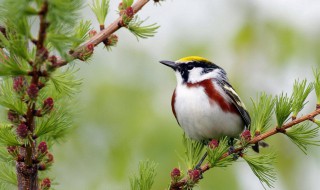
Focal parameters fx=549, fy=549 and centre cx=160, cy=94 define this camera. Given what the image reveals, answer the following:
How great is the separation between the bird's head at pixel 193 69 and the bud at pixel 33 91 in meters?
1.94

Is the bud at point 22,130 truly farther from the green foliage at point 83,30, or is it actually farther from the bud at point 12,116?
the green foliage at point 83,30

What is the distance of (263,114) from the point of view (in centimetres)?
239

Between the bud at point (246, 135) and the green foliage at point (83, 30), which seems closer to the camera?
the green foliage at point (83, 30)

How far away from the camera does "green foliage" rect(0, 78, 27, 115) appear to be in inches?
76.8

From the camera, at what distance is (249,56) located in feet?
16.7

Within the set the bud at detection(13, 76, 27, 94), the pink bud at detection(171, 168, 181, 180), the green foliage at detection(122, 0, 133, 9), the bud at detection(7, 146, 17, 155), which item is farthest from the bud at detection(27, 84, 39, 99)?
the pink bud at detection(171, 168, 181, 180)

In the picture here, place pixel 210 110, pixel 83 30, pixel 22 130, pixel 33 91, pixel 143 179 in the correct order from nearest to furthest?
pixel 33 91, pixel 22 130, pixel 83 30, pixel 143 179, pixel 210 110

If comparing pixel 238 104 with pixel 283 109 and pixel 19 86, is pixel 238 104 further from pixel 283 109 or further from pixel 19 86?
pixel 19 86

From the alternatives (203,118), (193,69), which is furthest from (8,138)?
(193,69)

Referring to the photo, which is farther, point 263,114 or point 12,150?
point 263,114

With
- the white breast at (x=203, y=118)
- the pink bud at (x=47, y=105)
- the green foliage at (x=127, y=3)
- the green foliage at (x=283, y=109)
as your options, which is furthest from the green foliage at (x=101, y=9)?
the white breast at (x=203, y=118)

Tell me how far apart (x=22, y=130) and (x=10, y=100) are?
5.2 inches

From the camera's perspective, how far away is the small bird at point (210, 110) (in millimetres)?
3428

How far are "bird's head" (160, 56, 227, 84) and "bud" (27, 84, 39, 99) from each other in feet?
6.35
